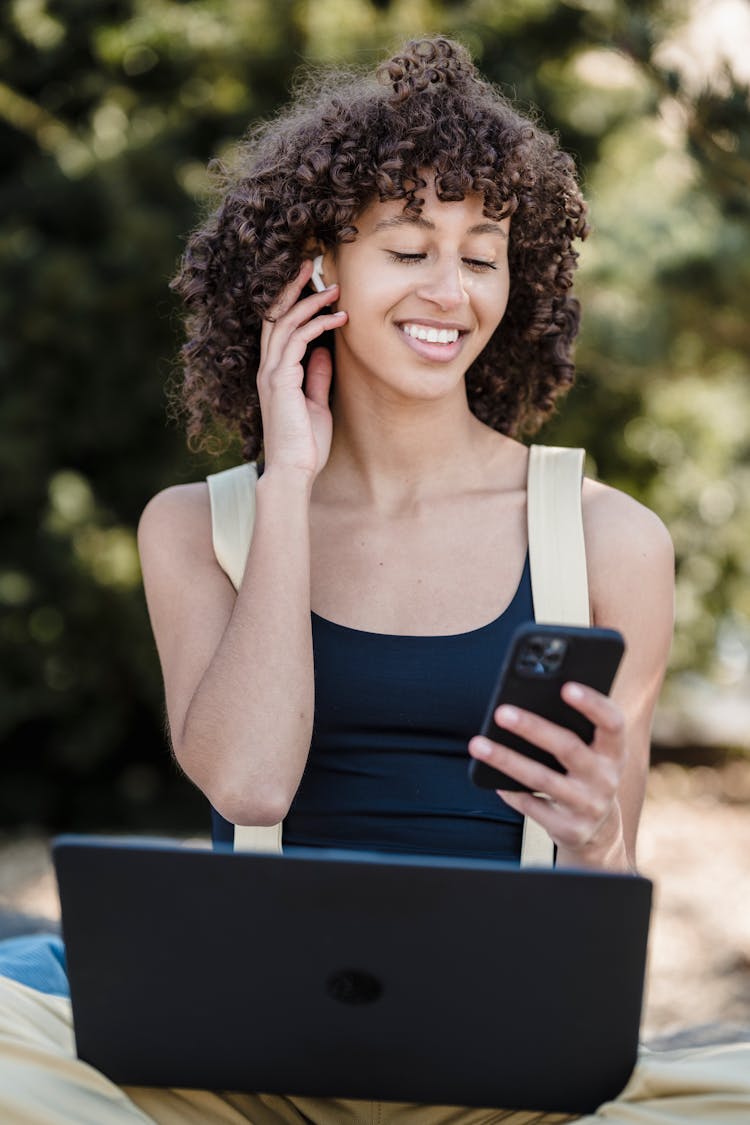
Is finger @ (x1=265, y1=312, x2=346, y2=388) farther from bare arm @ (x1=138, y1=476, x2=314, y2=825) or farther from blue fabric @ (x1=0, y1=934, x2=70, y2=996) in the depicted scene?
blue fabric @ (x1=0, y1=934, x2=70, y2=996)

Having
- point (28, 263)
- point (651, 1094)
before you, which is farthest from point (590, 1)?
point (651, 1094)

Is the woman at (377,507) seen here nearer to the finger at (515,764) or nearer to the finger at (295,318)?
the finger at (295,318)

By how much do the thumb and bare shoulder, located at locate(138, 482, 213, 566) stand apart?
24 centimetres

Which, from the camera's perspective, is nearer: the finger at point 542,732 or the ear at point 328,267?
the finger at point 542,732

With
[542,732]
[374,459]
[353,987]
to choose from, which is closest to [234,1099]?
[353,987]

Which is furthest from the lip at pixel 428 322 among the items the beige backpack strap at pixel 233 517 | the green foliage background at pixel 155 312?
the green foliage background at pixel 155 312

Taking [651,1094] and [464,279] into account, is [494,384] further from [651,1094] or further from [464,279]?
[651,1094]

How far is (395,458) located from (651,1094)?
108 cm

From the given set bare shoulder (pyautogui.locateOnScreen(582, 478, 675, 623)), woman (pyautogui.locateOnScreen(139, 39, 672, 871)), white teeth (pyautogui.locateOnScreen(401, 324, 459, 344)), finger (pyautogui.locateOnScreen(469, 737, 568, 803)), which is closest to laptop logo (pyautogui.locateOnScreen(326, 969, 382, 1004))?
finger (pyautogui.locateOnScreen(469, 737, 568, 803))

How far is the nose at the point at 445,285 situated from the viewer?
192cm

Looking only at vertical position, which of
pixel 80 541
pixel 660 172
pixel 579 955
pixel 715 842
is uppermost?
pixel 660 172

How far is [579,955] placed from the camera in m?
1.22

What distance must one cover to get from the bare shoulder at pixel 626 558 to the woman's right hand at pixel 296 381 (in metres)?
0.44

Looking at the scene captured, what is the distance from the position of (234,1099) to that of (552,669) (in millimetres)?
683
